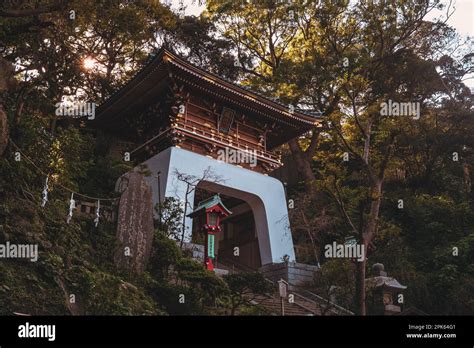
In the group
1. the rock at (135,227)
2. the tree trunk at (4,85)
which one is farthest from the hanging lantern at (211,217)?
the tree trunk at (4,85)

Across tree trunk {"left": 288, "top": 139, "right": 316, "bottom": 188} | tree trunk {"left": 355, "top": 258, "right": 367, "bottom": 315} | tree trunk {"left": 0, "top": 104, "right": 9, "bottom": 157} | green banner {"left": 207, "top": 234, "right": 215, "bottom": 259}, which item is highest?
tree trunk {"left": 288, "top": 139, "right": 316, "bottom": 188}

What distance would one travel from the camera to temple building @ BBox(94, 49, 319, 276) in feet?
57.1

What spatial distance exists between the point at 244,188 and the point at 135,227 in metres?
8.51

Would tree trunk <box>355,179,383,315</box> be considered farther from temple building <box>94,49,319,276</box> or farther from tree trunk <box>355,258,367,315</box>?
temple building <box>94,49,319,276</box>

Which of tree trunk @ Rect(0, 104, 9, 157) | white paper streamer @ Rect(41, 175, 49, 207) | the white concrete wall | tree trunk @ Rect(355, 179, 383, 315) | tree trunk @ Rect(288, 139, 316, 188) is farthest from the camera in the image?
tree trunk @ Rect(288, 139, 316, 188)

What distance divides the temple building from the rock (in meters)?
4.90

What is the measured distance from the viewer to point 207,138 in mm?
18516

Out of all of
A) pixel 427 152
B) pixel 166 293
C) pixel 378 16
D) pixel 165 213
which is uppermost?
pixel 378 16

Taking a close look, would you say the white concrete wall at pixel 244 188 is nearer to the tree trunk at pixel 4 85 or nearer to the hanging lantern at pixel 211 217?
the hanging lantern at pixel 211 217

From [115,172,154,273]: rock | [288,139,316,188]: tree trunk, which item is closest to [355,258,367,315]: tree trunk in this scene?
[115,172,154,273]: rock
